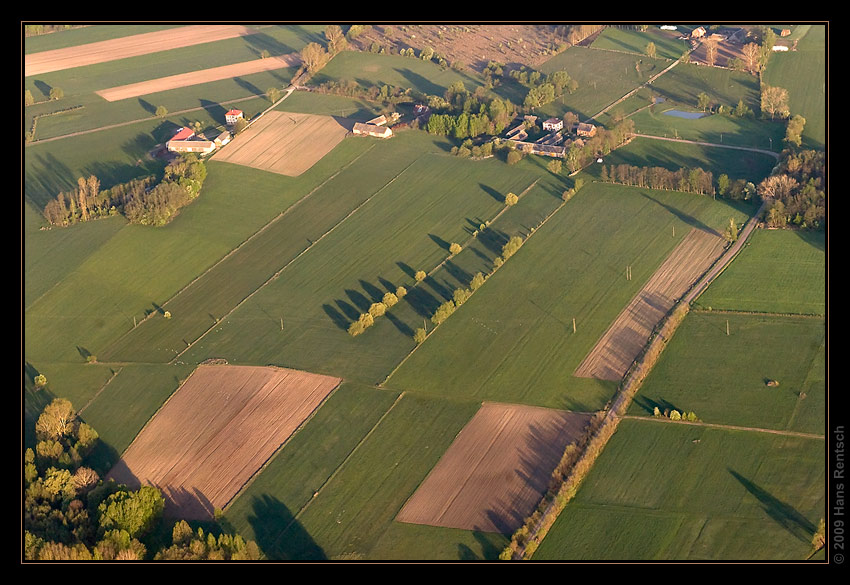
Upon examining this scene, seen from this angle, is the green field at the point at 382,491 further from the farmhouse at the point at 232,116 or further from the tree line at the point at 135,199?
the farmhouse at the point at 232,116

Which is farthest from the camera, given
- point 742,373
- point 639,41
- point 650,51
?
point 639,41

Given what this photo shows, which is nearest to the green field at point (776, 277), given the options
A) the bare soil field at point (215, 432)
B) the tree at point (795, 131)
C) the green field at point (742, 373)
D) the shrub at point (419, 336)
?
the green field at point (742, 373)

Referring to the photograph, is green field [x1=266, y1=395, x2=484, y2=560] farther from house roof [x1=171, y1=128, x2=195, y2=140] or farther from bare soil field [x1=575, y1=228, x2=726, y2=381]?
house roof [x1=171, y1=128, x2=195, y2=140]

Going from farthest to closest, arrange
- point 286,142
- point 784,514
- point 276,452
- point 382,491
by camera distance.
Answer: point 286,142, point 276,452, point 382,491, point 784,514

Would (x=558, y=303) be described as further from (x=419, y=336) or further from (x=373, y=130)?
(x=373, y=130)

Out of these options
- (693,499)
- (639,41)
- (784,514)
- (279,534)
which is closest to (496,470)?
(693,499)

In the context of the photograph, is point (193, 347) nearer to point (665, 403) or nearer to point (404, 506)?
point (404, 506)

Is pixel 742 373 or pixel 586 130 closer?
pixel 742 373
